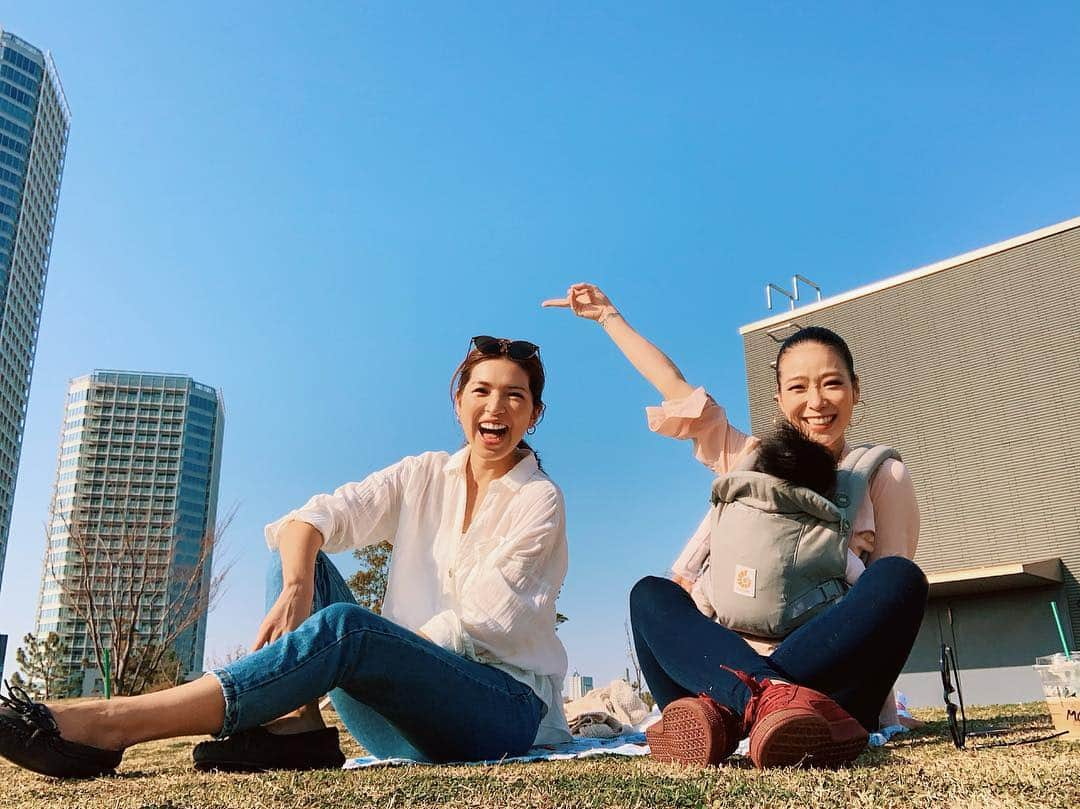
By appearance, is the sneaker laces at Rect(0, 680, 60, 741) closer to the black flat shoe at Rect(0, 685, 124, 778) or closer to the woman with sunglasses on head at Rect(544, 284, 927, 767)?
the black flat shoe at Rect(0, 685, 124, 778)

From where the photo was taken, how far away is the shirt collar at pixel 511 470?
2812 mm

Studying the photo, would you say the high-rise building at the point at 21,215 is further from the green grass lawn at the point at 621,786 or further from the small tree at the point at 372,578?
the green grass lawn at the point at 621,786

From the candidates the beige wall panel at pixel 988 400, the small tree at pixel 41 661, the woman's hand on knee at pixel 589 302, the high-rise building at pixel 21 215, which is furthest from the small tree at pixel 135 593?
the high-rise building at pixel 21 215

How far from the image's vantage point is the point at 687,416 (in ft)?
10.6

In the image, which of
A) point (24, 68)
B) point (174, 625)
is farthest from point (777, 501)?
point (24, 68)

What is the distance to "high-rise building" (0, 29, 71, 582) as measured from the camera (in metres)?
62.1

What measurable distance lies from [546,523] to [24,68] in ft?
273

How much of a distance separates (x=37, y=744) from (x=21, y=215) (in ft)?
242

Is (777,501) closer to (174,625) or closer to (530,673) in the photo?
(530,673)

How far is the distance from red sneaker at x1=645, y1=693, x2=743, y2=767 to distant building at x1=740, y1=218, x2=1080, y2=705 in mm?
15159

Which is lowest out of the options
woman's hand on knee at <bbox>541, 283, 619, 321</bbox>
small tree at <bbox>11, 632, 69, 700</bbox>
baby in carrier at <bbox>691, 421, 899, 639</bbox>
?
small tree at <bbox>11, 632, 69, 700</bbox>

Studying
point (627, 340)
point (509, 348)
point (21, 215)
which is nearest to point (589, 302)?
point (627, 340)

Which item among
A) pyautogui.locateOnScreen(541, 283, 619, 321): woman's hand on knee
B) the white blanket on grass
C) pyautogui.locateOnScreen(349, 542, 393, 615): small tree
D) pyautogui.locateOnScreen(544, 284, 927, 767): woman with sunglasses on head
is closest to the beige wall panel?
pyautogui.locateOnScreen(349, 542, 393, 615): small tree

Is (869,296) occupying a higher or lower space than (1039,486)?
higher
